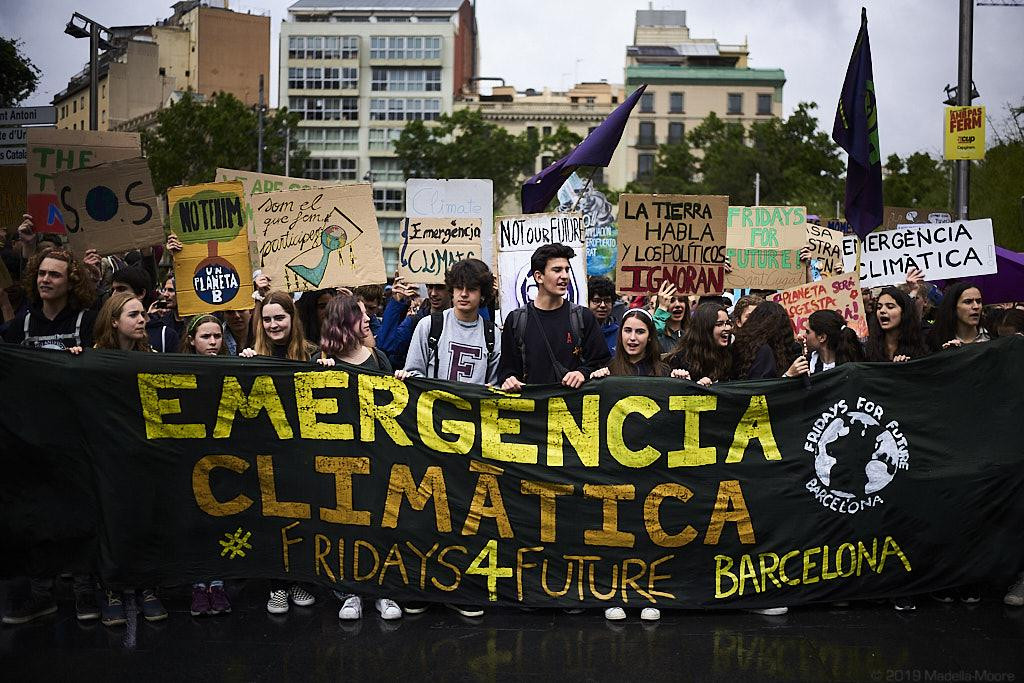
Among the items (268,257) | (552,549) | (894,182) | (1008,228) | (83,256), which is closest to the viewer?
(552,549)

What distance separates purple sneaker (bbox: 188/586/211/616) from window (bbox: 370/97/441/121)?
293ft

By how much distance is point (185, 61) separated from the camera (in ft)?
294

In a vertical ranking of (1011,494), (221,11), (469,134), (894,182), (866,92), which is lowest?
(1011,494)

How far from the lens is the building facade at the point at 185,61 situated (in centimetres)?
8694

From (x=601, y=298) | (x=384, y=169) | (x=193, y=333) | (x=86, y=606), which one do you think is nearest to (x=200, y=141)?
(x=384, y=169)

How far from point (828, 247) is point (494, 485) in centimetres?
553

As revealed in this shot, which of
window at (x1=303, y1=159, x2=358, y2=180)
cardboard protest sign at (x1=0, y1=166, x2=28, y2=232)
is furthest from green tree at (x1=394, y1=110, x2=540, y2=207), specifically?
cardboard protest sign at (x1=0, y1=166, x2=28, y2=232)

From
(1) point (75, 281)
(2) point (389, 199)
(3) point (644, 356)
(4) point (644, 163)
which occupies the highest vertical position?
(4) point (644, 163)

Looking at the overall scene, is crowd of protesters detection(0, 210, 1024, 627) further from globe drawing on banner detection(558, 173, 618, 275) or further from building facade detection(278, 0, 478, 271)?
building facade detection(278, 0, 478, 271)

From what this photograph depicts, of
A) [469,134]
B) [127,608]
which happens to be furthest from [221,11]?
[127,608]

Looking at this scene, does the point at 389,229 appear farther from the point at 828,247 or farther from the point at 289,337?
the point at 289,337

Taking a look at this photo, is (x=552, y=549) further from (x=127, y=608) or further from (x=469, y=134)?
(x=469, y=134)

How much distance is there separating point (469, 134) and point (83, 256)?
57.6 metres

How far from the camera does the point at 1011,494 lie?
6.70m
